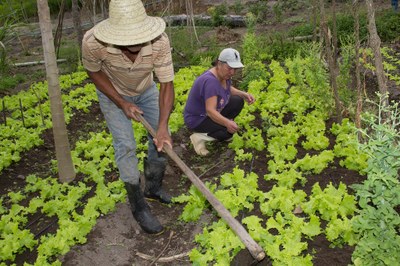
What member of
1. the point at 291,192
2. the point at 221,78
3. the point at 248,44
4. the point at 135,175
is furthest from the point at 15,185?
the point at 248,44

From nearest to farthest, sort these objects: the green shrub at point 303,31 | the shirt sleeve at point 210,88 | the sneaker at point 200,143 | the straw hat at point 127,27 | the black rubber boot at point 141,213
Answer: the straw hat at point 127,27
the black rubber boot at point 141,213
the shirt sleeve at point 210,88
the sneaker at point 200,143
the green shrub at point 303,31

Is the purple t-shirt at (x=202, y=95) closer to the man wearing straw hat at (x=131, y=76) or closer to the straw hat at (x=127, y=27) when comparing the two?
the man wearing straw hat at (x=131, y=76)

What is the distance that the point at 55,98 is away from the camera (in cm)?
479

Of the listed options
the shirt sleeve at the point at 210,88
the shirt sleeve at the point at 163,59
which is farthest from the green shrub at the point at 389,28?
the shirt sleeve at the point at 163,59

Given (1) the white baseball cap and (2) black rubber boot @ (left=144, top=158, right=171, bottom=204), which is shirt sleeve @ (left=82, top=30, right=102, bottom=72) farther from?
(1) the white baseball cap

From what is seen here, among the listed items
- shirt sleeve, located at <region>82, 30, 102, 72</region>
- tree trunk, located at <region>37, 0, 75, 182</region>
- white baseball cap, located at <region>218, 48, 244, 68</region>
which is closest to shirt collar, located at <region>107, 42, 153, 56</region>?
shirt sleeve, located at <region>82, 30, 102, 72</region>

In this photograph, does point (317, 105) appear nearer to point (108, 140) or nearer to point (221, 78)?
point (221, 78)

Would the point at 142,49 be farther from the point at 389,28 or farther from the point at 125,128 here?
the point at 389,28

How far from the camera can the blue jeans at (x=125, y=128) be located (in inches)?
160

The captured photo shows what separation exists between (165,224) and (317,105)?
2.76 meters

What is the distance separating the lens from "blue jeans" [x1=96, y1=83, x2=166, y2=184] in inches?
160

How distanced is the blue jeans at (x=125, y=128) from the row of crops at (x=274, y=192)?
0.60 metres

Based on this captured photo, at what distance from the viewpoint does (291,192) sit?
4.08 metres

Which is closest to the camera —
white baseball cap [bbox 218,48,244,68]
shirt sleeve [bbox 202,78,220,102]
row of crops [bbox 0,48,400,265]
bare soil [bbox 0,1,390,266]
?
row of crops [bbox 0,48,400,265]
